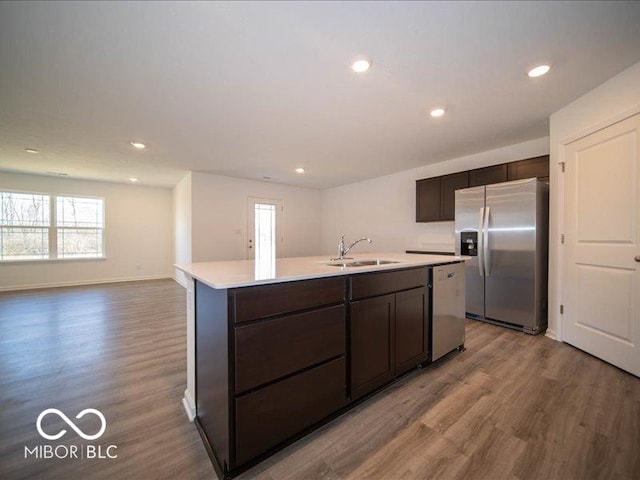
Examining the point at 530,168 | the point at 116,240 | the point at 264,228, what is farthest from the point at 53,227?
the point at 530,168

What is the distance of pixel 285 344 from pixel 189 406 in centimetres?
93

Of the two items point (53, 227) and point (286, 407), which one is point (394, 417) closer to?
point (286, 407)

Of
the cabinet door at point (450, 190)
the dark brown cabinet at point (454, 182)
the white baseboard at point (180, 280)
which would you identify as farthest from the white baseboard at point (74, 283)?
the cabinet door at point (450, 190)

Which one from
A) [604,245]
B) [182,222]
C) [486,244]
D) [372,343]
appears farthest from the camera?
[182,222]

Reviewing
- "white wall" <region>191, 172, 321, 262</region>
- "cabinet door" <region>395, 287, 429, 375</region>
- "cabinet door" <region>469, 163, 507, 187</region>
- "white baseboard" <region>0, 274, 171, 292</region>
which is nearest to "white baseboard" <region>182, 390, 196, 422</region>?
"cabinet door" <region>395, 287, 429, 375</region>

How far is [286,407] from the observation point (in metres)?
1.40

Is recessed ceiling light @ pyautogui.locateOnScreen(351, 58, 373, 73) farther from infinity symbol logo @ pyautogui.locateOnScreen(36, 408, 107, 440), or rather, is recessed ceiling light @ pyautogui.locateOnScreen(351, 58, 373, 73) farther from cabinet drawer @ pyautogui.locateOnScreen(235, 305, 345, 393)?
infinity symbol logo @ pyautogui.locateOnScreen(36, 408, 107, 440)

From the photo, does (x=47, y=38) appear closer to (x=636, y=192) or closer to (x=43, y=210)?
(x=636, y=192)

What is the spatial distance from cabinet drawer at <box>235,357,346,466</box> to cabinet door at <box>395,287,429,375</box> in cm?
60

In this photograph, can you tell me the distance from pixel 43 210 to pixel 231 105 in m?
6.18

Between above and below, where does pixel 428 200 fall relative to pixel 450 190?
below

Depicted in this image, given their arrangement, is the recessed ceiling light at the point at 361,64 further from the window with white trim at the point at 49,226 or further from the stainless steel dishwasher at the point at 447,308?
the window with white trim at the point at 49,226

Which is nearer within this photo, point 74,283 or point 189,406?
point 189,406

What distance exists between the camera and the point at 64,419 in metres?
1.67
